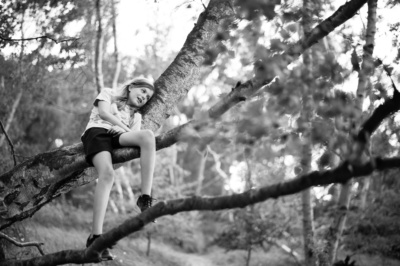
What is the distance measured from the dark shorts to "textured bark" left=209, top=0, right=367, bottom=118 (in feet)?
2.37

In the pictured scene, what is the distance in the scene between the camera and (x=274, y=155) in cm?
181

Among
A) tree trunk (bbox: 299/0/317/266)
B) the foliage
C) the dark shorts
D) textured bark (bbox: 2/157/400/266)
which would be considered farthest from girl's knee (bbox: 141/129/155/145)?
the foliage

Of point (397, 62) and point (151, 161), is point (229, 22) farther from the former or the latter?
point (397, 62)

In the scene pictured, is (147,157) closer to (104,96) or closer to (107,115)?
(107,115)

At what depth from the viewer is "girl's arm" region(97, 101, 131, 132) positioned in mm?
2864

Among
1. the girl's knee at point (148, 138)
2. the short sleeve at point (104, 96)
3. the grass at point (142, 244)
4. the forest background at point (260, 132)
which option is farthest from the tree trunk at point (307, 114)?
the grass at point (142, 244)

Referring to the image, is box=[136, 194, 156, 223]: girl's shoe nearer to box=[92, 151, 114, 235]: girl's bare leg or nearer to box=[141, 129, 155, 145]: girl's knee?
box=[92, 151, 114, 235]: girl's bare leg

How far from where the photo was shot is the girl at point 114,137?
246cm

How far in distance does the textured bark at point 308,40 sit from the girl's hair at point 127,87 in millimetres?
760

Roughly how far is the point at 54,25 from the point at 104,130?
2.27 m

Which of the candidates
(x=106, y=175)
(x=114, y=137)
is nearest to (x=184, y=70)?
(x=114, y=137)

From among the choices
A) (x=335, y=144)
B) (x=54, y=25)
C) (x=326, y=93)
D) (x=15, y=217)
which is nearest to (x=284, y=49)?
(x=326, y=93)

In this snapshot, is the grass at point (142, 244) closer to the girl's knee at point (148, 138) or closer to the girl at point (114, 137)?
the girl at point (114, 137)

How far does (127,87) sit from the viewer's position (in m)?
3.25
